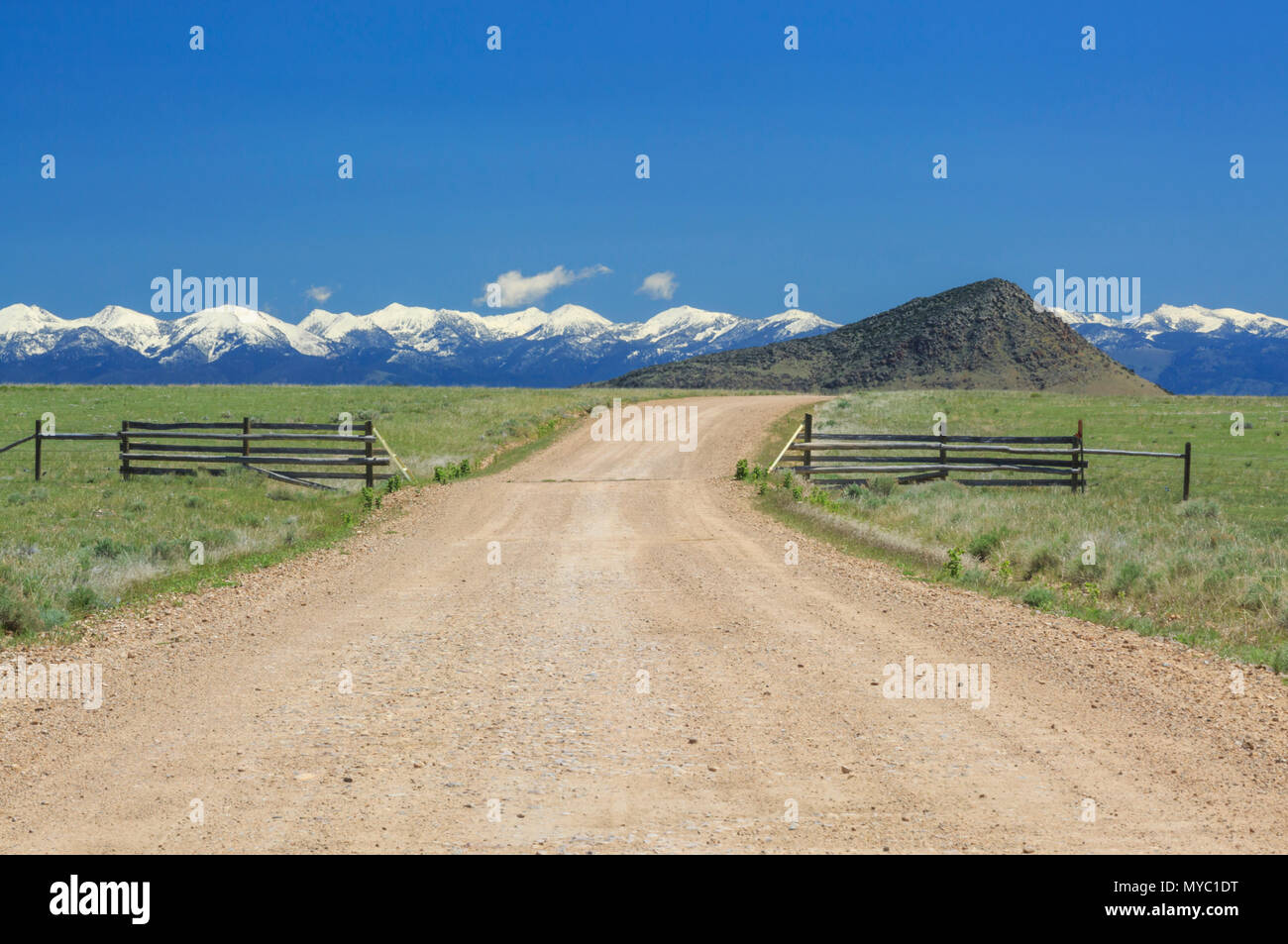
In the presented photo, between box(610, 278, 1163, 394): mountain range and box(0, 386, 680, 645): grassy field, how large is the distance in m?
83.8

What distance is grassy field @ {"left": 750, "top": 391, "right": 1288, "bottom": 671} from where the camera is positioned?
39.9 ft

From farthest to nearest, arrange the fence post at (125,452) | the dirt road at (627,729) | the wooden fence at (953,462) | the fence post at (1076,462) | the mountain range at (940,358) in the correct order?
the mountain range at (940,358)
the fence post at (125,452)
the fence post at (1076,462)
the wooden fence at (953,462)
the dirt road at (627,729)

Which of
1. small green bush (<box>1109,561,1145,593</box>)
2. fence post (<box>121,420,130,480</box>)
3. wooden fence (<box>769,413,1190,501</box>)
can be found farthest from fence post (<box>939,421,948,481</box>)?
fence post (<box>121,420,130,480</box>)

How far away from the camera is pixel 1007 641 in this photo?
34.8 feet

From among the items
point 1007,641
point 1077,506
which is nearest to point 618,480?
point 1077,506

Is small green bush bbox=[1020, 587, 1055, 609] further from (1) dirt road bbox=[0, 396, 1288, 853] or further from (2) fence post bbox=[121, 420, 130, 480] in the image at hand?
(2) fence post bbox=[121, 420, 130, 480]

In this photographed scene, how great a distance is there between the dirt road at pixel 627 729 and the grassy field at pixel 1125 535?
146cm

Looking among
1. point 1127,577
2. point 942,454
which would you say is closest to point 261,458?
point 942,454

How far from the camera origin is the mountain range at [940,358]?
130 metres

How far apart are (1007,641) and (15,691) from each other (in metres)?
9.73

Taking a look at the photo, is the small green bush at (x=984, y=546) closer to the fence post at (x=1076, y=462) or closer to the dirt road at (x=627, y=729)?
the dirt road at (x=627, y=729)

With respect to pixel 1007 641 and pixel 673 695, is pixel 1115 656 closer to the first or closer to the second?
pixel 1007 641

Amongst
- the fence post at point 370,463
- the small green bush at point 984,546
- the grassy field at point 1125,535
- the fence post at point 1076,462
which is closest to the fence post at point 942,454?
the grassy field at point 1125,535

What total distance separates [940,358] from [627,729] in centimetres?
13957
